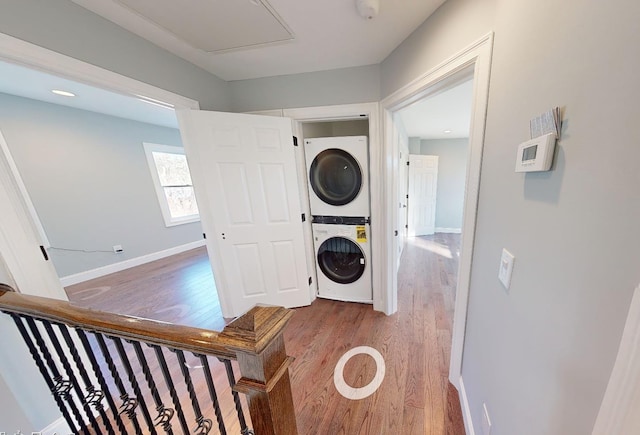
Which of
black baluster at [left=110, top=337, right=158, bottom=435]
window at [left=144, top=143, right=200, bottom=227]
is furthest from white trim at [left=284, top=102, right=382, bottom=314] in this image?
window at [left=144, top=143, right=200, bottom=227]

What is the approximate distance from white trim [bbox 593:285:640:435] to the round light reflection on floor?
1.32m

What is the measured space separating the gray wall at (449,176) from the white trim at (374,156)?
366 centimetres

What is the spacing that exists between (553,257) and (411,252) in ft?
11.7

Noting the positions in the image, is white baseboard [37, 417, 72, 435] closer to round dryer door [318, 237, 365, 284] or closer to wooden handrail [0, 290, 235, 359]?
wooden handrail [0, 290, 235, 359]

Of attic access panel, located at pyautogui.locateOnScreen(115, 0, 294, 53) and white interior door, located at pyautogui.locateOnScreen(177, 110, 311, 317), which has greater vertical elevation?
attic access panel, located at pyautogui.locateOnScreen(115, 0, 294, 53)

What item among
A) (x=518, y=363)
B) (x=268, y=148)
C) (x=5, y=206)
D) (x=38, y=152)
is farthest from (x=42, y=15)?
(x=38, y=152)

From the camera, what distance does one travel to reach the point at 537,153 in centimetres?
58

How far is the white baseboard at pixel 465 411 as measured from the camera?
111cm

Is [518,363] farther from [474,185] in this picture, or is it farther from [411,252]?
[411,252]

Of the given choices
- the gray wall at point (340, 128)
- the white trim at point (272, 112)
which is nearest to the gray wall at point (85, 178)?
the white trim at point (272, 112)

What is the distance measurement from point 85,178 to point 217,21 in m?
3.67

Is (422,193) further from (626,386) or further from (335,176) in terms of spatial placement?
(626,386)

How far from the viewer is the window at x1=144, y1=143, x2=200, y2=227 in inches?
157

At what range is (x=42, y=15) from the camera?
103 centimetres
